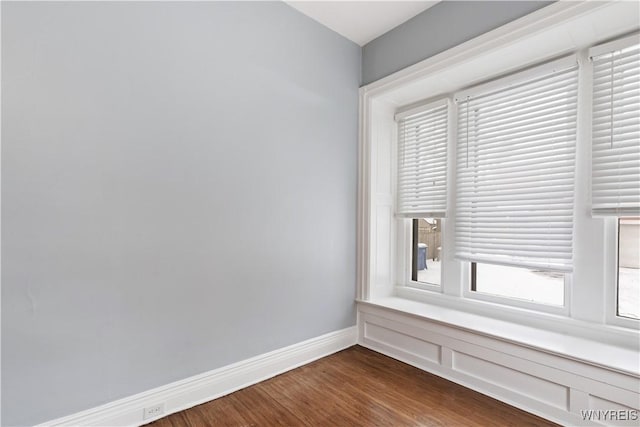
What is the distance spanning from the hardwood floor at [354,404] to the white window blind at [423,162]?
135 centimetres

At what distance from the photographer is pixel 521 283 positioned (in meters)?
2.28

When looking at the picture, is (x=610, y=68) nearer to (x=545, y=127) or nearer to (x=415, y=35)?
(x=545, y=127)

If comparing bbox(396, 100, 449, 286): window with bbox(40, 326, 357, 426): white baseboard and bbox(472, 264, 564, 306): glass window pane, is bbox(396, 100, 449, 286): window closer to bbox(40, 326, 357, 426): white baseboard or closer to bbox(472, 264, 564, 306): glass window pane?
bbox(472, 264, 564, 306): glass window pane

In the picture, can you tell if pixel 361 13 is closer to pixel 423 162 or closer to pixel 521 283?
pixel 423 162

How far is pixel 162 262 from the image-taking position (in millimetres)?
1763

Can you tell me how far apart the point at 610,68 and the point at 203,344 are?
2.97 m

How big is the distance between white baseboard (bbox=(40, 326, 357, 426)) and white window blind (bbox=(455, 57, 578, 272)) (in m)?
1.42

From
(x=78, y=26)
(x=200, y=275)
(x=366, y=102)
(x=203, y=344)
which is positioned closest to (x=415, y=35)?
(x=366, y=102)

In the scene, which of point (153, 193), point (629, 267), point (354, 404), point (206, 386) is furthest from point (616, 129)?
point (206, 386)

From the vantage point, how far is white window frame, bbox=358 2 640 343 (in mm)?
1848

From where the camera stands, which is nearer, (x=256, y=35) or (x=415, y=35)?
(x=256, y=35)

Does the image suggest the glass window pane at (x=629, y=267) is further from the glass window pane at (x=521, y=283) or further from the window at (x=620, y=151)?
the glass window pane at (x=521, y=283)

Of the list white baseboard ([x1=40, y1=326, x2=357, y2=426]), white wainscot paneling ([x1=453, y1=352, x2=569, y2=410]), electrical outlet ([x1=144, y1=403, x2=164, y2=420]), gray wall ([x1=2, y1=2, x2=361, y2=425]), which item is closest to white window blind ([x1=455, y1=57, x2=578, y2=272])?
white wainscot paneling ([x1=453, y1=352, x2=569, y2=410])

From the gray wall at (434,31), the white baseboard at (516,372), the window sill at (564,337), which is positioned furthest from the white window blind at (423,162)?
the white baseboard at (516,372)
